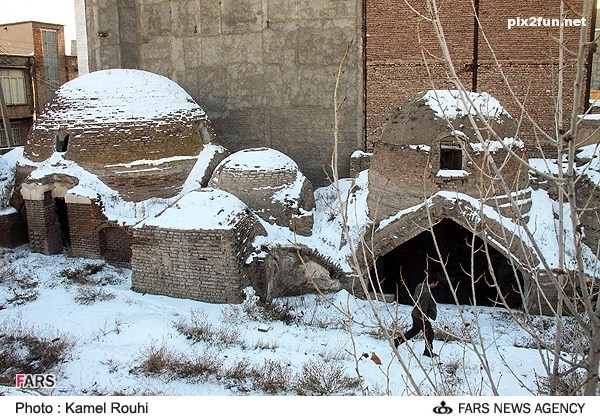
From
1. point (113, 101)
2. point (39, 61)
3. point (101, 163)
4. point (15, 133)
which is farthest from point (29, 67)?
point (101, 163)

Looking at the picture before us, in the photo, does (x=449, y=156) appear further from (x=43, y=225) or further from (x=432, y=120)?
(x=43, y=225)

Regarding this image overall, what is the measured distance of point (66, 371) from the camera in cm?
662

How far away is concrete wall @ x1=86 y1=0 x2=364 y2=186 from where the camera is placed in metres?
14.1

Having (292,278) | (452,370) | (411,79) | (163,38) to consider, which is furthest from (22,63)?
(452,370)

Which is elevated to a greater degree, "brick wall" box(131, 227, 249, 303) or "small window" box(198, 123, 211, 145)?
"small window" box(198, 123, 211, 145)

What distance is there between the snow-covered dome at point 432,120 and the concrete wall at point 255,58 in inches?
163

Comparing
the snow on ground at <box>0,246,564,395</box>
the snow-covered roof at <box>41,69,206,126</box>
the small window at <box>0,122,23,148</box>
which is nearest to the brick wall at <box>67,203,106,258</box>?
the snow on ground at <box>0,246,564,395</box>

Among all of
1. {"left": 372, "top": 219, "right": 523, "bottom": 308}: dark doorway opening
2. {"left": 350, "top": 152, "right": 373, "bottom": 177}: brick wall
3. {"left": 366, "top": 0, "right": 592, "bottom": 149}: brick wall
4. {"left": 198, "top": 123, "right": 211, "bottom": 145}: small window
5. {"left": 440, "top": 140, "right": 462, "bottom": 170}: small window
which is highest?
{"left": 366, "top": 0, "right": 592, "bottom": 149}: brick wall

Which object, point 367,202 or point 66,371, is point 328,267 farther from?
point 66,371

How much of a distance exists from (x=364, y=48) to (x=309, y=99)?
203 centimetres

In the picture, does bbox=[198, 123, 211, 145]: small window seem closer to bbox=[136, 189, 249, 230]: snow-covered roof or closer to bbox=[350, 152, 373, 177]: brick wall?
Answer: bbox=[136, 189, 249, 230]: snow-covered roof

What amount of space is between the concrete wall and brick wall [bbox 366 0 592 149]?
0.50 m

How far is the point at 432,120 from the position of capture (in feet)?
31.1

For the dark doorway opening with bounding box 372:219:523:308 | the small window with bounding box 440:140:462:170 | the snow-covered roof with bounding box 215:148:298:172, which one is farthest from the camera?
the dark doorway opening with bounding box 372:219:523:308
